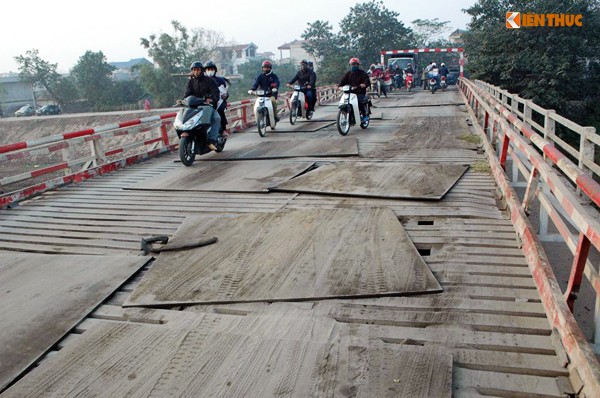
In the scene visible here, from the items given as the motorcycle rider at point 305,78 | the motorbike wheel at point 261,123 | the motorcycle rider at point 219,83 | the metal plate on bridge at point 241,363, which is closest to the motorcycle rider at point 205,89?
the motorcycle rider at point 219,83

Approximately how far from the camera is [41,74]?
59438 millimetres

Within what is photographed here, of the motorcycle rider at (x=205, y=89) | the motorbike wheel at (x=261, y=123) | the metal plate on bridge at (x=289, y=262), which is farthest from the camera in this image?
the motorbike wheel at (x=261, y=123)

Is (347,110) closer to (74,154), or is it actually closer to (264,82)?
(264,82)

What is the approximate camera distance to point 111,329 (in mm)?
3301

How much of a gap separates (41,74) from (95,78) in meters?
7.83

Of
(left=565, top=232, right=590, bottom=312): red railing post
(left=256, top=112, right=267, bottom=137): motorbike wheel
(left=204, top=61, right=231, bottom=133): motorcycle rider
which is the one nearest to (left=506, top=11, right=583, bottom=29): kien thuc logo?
(left=256, top=112, right=267, bottom=137): motorbike wheel

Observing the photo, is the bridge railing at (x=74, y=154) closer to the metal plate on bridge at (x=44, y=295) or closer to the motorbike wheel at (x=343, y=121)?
the metal plate on bridge at (x=44, y=295)

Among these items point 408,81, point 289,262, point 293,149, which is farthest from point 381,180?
point 408,81

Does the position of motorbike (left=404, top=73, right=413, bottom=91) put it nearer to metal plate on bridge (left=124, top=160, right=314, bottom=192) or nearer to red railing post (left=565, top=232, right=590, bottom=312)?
metal plate on bridge (left=124, top=160, right=314, bottom=192)

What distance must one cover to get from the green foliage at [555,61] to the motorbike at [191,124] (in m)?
19.8

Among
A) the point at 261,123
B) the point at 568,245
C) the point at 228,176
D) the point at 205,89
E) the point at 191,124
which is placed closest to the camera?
the point at 568,245

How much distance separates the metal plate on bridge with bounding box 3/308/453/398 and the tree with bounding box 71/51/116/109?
5824cm

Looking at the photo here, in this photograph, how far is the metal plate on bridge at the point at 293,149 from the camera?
9.23 meters

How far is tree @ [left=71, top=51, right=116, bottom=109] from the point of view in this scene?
55.7 metres
